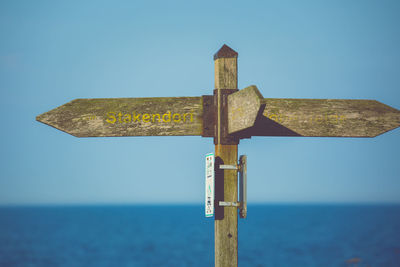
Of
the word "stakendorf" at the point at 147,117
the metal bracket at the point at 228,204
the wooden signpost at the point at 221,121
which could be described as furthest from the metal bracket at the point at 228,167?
the word "stakendorf" at the point at 147,117

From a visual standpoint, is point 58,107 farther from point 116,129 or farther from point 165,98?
point 165,98

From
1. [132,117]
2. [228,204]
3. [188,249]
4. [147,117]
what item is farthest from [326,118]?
[188,249]

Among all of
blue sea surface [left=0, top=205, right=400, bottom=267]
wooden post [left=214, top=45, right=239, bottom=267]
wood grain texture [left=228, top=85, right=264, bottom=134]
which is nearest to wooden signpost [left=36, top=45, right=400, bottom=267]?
wooden post [left=214, top=45, right=239, bottom=267]

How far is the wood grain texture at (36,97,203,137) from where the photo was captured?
16.3ft

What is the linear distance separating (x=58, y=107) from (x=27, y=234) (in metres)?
120

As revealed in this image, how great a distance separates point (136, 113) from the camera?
16.4 ft

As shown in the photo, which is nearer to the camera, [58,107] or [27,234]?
[58,107]

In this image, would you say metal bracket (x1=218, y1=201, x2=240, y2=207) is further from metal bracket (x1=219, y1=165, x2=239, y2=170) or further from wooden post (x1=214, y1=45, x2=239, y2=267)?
metal bracket (x1=219, y1=165, x2=239, y2=170)

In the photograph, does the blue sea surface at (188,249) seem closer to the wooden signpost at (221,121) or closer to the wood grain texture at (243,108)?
the wooden signpost at (221,121)

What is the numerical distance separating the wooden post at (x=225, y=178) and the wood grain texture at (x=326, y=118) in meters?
0.33

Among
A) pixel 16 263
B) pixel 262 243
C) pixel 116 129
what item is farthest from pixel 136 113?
pixel 262 243

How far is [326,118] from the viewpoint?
5043 millimetres

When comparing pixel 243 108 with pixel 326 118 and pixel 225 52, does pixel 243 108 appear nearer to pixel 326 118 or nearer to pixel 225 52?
pixel 225 52

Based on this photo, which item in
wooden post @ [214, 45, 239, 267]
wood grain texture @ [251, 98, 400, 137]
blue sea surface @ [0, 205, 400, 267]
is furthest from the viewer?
blue sea surface @ [0, 205, 400, 267]
